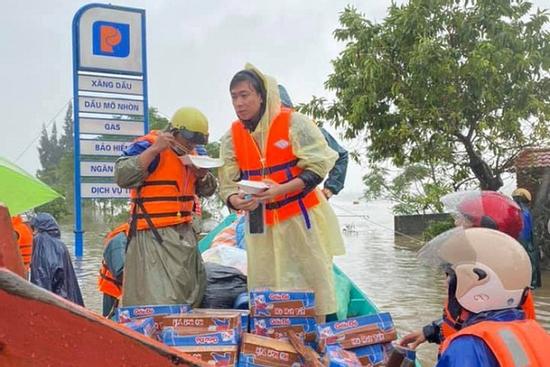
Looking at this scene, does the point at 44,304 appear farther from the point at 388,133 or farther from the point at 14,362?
the point at 388,133

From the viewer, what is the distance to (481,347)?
5.21ft

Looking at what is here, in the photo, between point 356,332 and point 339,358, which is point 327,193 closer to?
point 356,332

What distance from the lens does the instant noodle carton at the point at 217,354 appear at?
248 centimetres

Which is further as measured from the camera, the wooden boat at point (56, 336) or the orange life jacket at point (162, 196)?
the orange life jacket at point (162, 196)

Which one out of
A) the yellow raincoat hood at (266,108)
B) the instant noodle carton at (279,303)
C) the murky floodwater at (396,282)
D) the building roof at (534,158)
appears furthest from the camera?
the building roof at (534,158)

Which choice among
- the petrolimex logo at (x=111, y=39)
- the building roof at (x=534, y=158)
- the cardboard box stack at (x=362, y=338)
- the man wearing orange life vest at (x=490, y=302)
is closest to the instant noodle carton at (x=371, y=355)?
the cardboard box stack at (x=362, y=338)

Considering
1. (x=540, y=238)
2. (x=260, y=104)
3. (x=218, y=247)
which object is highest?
(x=260, y=104)

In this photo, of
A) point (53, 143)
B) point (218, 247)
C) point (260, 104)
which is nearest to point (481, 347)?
point (260, 104)

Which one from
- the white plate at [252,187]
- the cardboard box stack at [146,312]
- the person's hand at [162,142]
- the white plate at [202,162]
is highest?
the person's hand at [162,142]

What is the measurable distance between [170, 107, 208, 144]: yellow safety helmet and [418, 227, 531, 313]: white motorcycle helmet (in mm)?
1690

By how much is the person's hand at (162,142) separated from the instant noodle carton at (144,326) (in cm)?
87

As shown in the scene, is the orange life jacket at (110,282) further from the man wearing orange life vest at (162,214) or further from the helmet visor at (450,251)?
the helmet visor at (450,251)

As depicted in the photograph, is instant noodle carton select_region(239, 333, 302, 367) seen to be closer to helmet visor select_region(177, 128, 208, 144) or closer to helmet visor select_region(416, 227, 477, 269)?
helmet visor select_region(416, 227, 477, 269)

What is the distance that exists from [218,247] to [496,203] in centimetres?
235
